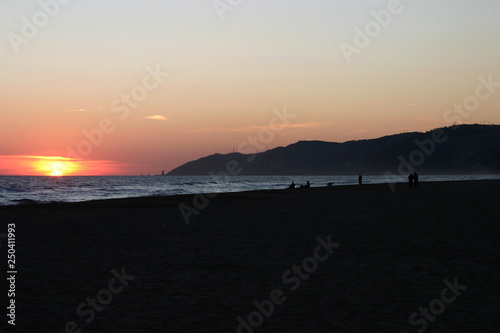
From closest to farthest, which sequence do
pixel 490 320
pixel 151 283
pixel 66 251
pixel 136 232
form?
1. pixel 490 320
2. pixel 151 283
3. pixel 66 251
4. pixel 136 232

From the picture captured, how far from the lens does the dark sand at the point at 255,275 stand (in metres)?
8.20

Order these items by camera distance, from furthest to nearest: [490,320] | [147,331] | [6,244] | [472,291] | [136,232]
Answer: [136,232], [6,244], [472,291], [490,320], [147,331]

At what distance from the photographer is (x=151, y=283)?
36.0 ft

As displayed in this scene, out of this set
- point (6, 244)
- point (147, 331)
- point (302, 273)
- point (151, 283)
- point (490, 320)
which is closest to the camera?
point (147, 331)

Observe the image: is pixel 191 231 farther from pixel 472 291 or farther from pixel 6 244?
pixel 472 291

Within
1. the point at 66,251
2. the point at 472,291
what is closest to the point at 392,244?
the point at 472,291

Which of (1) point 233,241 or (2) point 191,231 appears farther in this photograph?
(2) point 191,231

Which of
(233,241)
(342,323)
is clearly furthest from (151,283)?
(233,241)

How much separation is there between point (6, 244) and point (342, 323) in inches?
502

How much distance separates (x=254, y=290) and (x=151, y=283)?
2.15m

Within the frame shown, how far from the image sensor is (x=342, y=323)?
7.98 metres

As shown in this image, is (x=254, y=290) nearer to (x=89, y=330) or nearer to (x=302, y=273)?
(x=302, y=273)

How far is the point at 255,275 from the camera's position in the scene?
11.8 m

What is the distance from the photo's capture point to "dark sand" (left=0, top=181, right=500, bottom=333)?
820 centimetres
